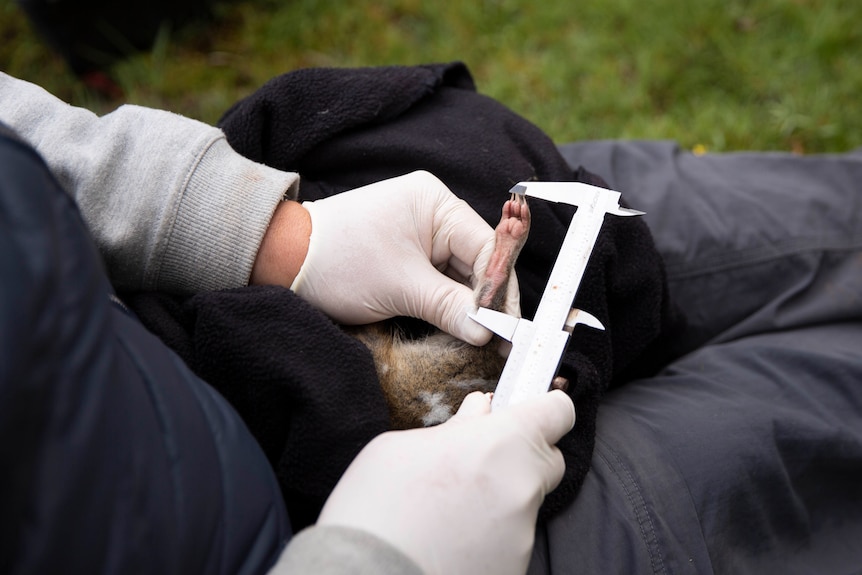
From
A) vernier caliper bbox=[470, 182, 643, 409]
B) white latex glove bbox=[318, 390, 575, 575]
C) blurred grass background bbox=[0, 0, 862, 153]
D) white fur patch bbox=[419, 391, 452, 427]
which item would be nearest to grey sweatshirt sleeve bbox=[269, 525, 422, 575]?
white latex glove bbox=[318, 390, 575, 575]

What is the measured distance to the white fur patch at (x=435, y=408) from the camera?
176cm

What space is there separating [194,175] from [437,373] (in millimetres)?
780

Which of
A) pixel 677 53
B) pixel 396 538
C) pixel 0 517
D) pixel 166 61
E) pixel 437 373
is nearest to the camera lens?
pixel 0 517

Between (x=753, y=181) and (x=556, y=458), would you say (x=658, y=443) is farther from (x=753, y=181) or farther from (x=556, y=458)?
(x=753, y=181)

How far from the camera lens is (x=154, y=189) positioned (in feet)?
5.42

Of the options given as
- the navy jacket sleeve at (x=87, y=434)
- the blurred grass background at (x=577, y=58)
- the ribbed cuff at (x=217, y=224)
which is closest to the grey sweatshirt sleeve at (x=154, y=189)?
the ribbed cuff at (x=217, y=224)

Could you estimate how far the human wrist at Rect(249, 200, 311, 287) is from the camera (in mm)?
1760

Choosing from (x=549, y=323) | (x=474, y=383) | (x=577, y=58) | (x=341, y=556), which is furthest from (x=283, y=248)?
(x=577, y=58)

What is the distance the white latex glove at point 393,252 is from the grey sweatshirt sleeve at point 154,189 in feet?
0.52

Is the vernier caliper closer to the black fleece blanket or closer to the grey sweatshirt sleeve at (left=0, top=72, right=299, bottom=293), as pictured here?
the black fleece blanket

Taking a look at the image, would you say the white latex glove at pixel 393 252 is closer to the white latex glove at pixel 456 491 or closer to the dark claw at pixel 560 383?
the dark claw at pixel 560 383

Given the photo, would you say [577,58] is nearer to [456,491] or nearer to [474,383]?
[474,383]

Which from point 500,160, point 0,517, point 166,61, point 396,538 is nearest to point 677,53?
point 500,160

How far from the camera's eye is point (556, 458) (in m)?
1.51
